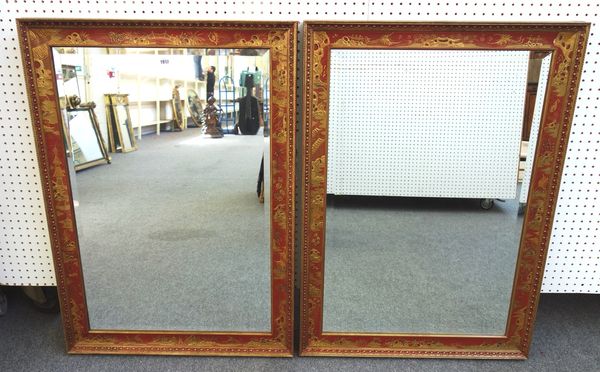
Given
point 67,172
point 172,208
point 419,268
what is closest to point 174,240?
point 172,208

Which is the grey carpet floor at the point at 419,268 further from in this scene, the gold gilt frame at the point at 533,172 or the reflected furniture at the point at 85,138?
the reflected furniture at the point at 85,138

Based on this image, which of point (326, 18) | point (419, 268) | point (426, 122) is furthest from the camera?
point (419, 268)

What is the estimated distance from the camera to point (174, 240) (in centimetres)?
156

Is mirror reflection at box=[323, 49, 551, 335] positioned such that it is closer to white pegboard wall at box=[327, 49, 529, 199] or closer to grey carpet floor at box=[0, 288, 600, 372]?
white pegboard wall at box=[327, 49, 529, 199]

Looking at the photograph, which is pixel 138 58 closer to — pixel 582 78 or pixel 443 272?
pixel 443 272

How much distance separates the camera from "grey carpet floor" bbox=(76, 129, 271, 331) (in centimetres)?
150

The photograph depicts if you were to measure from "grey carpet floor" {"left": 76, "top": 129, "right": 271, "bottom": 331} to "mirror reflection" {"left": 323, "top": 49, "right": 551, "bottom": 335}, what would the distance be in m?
0.32

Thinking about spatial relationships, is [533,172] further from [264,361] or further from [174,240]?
[174,240]

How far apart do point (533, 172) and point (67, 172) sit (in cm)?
154

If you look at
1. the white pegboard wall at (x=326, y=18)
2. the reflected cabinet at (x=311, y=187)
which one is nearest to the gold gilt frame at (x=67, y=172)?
the reflected cabinet at (x=311, y=187)

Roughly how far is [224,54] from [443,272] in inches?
44.7

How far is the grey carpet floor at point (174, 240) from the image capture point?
1.50 meters

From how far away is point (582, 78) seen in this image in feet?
4.51

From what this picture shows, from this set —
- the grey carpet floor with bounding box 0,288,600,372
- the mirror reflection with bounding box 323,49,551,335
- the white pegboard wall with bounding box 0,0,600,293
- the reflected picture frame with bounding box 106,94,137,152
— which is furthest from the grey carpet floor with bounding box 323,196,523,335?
the reflected picture frame with bounding box 106,94,137,152
